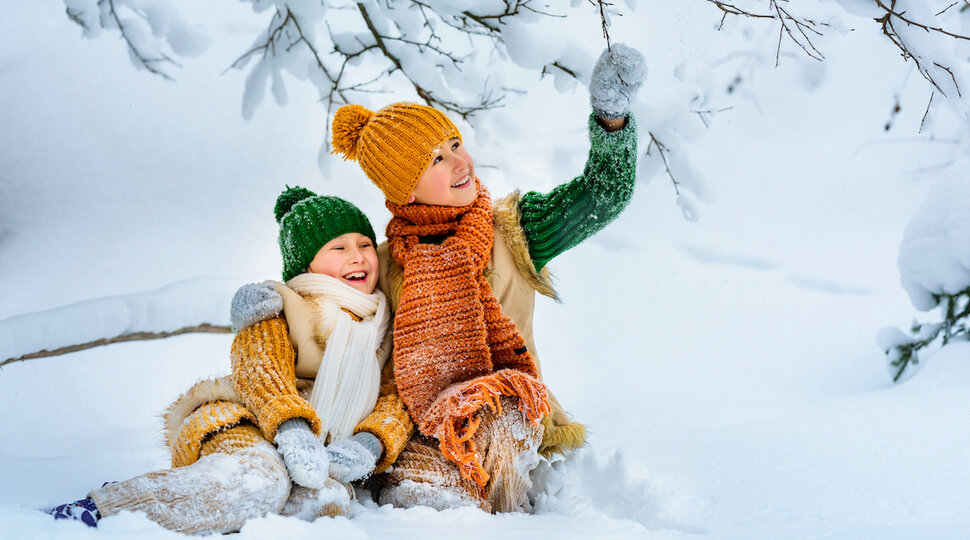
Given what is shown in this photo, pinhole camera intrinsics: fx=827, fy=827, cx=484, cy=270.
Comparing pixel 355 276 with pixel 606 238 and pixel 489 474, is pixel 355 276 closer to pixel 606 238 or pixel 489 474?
pixel 489 474

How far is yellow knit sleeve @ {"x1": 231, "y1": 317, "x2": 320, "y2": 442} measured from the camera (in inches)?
69.2

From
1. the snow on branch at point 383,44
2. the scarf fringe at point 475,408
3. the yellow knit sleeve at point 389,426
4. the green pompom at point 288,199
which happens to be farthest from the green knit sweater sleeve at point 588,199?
→ the snow on branch at point 383,44

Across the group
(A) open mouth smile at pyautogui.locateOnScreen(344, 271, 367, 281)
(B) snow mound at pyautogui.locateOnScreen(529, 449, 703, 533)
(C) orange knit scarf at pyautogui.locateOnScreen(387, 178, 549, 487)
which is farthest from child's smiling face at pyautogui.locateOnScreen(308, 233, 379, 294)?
(B) snow mound at pyautogui.locateOnScreen(529, 449, 703, 533)

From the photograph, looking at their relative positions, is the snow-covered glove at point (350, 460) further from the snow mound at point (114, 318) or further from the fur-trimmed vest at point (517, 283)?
the snow mound at point (114, 318)

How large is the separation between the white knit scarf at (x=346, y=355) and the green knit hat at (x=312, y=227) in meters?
0.07

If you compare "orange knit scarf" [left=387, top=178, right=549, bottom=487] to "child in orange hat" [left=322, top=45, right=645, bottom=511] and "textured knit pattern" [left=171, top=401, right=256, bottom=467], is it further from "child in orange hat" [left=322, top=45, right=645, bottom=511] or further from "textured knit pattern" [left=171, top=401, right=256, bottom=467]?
"textured knit pattern" [left=171, top=401, right=256, bottom=467]

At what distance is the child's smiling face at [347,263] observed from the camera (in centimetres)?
207

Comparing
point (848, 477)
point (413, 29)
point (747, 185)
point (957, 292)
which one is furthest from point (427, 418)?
point (747, 185)

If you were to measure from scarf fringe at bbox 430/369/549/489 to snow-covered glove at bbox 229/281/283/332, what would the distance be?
1.56 feet

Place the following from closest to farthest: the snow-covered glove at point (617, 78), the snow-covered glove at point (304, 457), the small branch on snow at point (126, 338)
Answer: the snow-covered glove at point (304, 457) → the snow-covered glove at point (617, 78) → the small branch on snow at point (126, 338)

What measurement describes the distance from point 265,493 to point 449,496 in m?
0.42

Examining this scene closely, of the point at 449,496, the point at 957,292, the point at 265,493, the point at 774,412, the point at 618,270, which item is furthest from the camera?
the point at 618,270

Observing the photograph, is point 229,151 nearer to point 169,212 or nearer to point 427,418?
point 169,212

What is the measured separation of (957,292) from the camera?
111 inches
